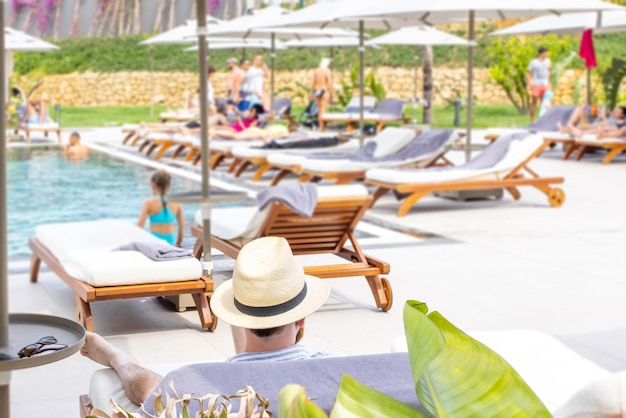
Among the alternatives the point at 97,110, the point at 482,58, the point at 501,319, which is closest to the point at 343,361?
the point at 501,319

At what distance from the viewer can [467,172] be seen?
412 inches

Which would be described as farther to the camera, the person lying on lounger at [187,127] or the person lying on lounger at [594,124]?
the person lying on lounger at [187,127]

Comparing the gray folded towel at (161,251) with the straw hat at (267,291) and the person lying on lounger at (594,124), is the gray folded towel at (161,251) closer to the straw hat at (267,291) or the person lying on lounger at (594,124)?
the straw hat at (267,291)

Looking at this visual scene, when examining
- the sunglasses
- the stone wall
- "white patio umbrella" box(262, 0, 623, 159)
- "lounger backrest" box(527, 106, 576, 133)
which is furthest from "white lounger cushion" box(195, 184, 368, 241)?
the stone wall

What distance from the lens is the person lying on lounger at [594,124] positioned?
15.6 m

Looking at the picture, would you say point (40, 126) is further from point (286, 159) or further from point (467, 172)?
point (467, 172)

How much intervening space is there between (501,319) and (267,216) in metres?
1.46

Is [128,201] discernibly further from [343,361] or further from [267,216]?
[343,361]

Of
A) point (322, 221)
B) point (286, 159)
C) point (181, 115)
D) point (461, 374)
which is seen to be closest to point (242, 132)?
point (286, 159)

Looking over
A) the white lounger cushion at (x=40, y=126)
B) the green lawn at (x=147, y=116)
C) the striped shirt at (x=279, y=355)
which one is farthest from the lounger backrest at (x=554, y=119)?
the striped shirt at (x=279, y=355)

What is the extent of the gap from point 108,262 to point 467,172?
5.53m

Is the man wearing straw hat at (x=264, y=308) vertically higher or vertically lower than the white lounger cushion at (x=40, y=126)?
higher

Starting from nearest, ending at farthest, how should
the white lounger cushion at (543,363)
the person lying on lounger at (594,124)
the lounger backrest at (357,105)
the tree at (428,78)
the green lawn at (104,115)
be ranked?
the white lounger cushion at (543,363)
the person lying on lounger at (594,124)
the lounger backrest at (357,105)
the tree at (428,78)
the green lawn at (104,115)

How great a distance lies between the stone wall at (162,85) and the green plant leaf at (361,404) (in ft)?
110
